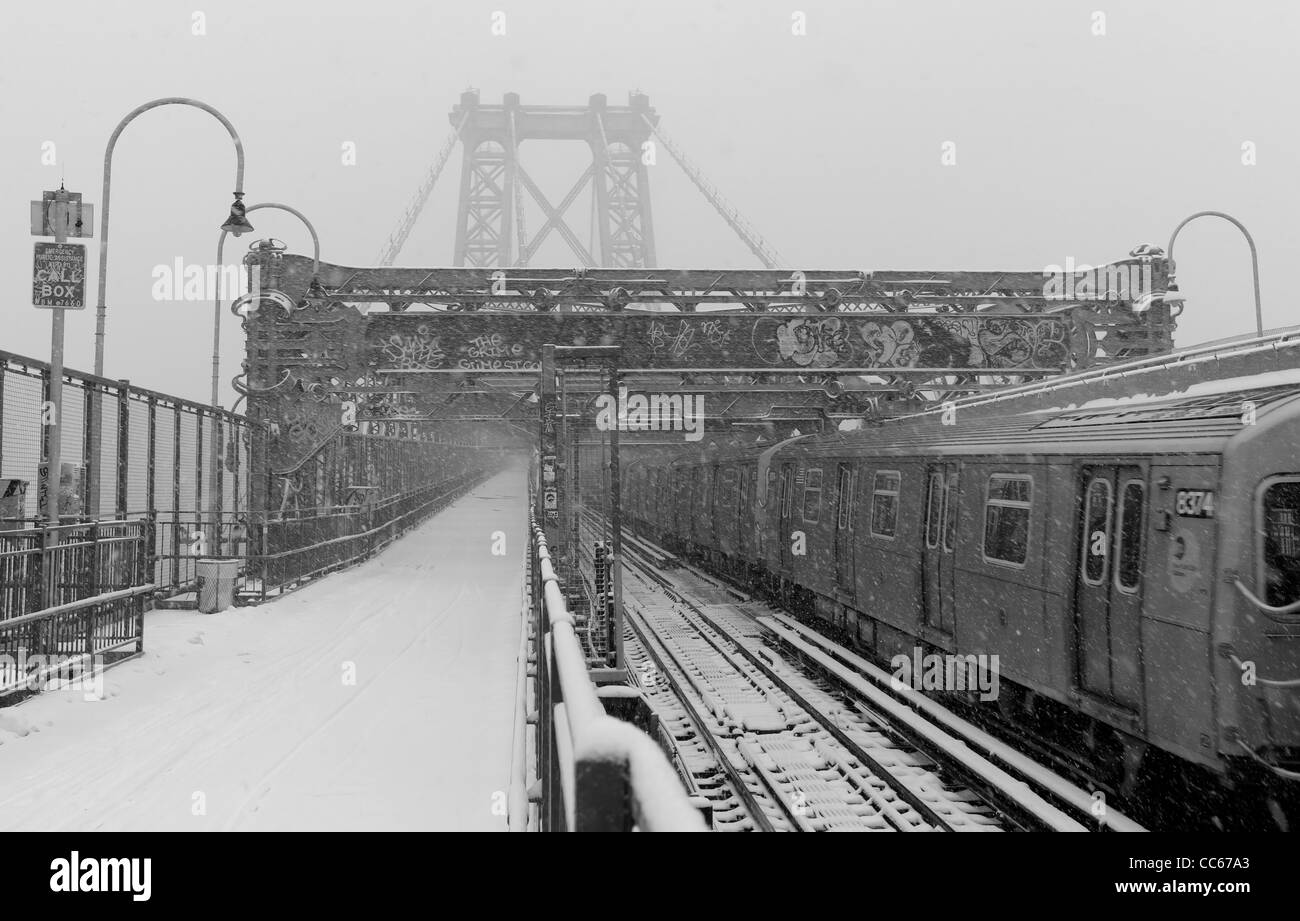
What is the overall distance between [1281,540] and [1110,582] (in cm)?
129

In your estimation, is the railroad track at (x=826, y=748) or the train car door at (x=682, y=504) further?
the train car door at (x=682, y=504)

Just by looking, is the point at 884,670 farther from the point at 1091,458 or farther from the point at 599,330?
the point at 599,330

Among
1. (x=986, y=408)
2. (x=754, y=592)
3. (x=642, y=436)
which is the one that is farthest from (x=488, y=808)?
(x=642, y=436)

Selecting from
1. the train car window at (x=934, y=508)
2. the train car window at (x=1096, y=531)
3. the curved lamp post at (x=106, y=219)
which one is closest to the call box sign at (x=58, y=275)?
the curved lamp post at (x=106, y=219)

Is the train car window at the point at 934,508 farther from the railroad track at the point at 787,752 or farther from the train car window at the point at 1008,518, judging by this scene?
the railroad track at the point at 787,752

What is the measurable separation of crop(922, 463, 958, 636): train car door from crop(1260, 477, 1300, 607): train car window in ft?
13.2

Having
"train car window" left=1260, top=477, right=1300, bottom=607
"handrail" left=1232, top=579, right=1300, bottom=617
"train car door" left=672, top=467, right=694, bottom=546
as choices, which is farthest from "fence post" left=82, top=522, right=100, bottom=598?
"train car door" left=672, top=467, right=694, bottom=546

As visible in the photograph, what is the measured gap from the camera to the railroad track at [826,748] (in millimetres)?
7272

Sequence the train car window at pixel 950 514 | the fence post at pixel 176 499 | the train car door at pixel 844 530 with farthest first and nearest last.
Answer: the fence post at pixel 176 499 < the train car door at pixel 844 530 < the train car window at pixel 950 514

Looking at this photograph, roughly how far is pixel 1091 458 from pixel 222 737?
671cm

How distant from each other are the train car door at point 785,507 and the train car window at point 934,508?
6277 millimetres

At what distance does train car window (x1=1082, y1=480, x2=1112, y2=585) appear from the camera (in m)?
7.27

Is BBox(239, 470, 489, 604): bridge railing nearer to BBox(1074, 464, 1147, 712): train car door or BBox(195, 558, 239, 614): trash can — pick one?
BBox(195, 558, 239, 614): trash can
